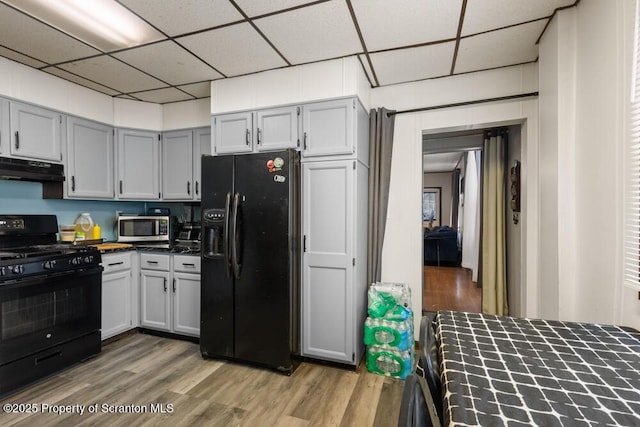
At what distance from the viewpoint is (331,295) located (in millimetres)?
2484

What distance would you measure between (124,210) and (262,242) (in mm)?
2289

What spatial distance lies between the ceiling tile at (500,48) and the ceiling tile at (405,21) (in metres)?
0.25

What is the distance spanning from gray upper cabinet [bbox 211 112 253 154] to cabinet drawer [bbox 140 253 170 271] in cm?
123

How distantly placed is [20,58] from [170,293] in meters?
2.38

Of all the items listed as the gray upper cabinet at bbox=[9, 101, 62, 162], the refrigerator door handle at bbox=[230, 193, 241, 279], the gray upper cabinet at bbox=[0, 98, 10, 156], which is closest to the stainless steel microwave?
the gray upper cabinet at bbox=[9, 101, 62, 162]

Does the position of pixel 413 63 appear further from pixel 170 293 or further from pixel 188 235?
pixel 170 293

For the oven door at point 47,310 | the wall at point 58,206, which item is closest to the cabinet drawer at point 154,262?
the oven door at point 47,310

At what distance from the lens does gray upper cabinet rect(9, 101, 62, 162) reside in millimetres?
2486

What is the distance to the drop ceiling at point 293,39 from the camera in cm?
182

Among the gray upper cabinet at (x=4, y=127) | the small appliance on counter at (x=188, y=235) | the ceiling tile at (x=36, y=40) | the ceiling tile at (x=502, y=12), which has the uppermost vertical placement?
the ceiling tile at (x=36, y=40)

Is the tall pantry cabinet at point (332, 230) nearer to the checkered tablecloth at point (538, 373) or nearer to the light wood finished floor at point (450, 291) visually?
the checkered tablecloth at point (538, 373)

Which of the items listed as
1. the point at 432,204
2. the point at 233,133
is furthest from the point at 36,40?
the point at 432,204

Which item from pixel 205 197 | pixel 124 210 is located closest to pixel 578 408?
pixel 205 197

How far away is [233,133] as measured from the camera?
110 inches
